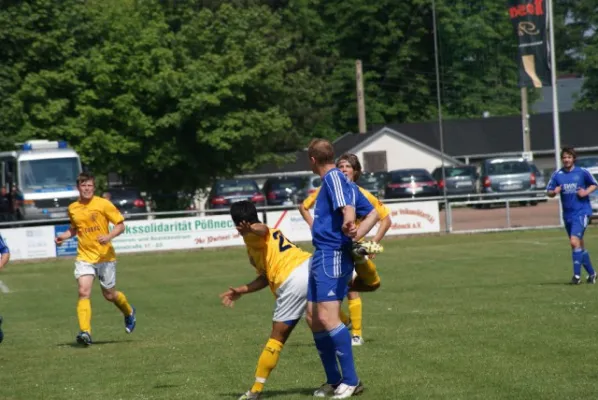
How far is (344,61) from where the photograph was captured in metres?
82.1

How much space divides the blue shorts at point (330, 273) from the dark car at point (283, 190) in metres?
39.3

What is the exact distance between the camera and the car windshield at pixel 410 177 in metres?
50.6

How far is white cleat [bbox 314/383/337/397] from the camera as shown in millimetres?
8992

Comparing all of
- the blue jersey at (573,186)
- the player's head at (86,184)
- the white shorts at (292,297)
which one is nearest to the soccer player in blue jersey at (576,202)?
the blue jersey at (573,186)

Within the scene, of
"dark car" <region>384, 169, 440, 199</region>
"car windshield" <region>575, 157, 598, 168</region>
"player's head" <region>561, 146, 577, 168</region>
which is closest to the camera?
"player's head" <region>561, 146, 577, 168</region>

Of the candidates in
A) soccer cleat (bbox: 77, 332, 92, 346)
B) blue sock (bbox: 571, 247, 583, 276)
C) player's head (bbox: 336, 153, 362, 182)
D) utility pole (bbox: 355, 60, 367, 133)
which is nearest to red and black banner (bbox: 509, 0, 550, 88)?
blue sock (bbox: 571, 247, 583, 276)

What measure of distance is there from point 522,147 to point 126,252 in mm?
43403

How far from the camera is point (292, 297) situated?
29.2 ft

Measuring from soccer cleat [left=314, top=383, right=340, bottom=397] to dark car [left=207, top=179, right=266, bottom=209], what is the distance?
118ft

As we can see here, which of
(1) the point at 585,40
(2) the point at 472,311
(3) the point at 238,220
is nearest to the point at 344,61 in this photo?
(1) the point at 585,40

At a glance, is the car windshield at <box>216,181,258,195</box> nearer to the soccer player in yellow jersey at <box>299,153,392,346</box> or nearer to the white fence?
the white fence

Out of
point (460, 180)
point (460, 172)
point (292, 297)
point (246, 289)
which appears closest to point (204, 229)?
point (460, 180)

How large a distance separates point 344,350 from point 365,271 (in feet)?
2.06

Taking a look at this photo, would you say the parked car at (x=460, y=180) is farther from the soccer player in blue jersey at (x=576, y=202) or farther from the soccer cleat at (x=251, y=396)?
the soccer cleat at (x=251, y=396)
